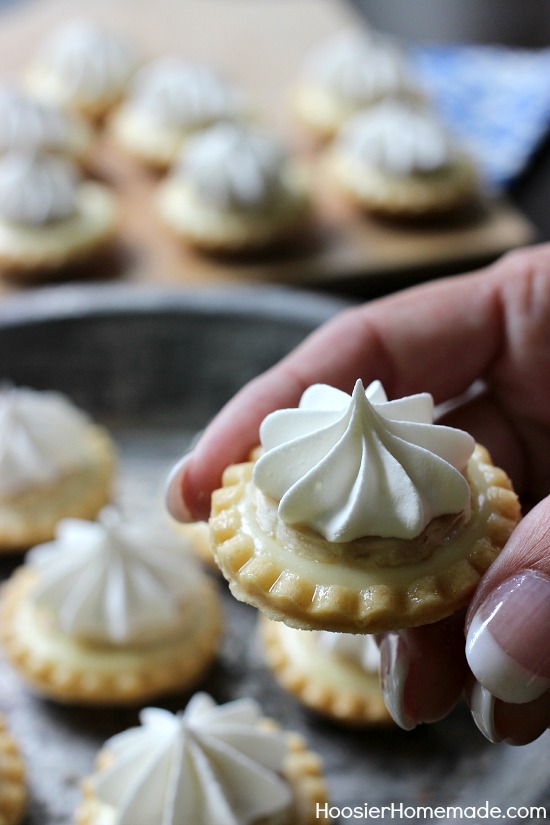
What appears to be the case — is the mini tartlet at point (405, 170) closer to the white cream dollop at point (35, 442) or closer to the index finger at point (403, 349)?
the white cream dollop at point (35, 442)

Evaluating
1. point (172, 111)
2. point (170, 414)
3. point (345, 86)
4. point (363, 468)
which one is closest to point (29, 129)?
point (172, 111)

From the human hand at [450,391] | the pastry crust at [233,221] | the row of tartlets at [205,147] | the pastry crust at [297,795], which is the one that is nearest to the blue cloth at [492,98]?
the row of tartlets at [205,147]

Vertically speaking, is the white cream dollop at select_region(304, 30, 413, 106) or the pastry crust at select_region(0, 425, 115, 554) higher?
the white cream dollop at select_region(304, 30, 413, 106)

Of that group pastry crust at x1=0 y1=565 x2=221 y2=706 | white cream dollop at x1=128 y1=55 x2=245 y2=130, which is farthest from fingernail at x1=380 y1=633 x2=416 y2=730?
white cream dollop at x1=128 y1=55 x2=245 y2=130

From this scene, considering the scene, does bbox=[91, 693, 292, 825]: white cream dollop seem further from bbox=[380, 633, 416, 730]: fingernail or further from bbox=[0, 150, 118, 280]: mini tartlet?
bbox=[0, 150, 118, 280]: mini tartlet

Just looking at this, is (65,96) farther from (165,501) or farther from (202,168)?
(165,501)

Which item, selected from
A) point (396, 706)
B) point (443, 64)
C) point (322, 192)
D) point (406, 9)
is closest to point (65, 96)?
point (322, 192)
